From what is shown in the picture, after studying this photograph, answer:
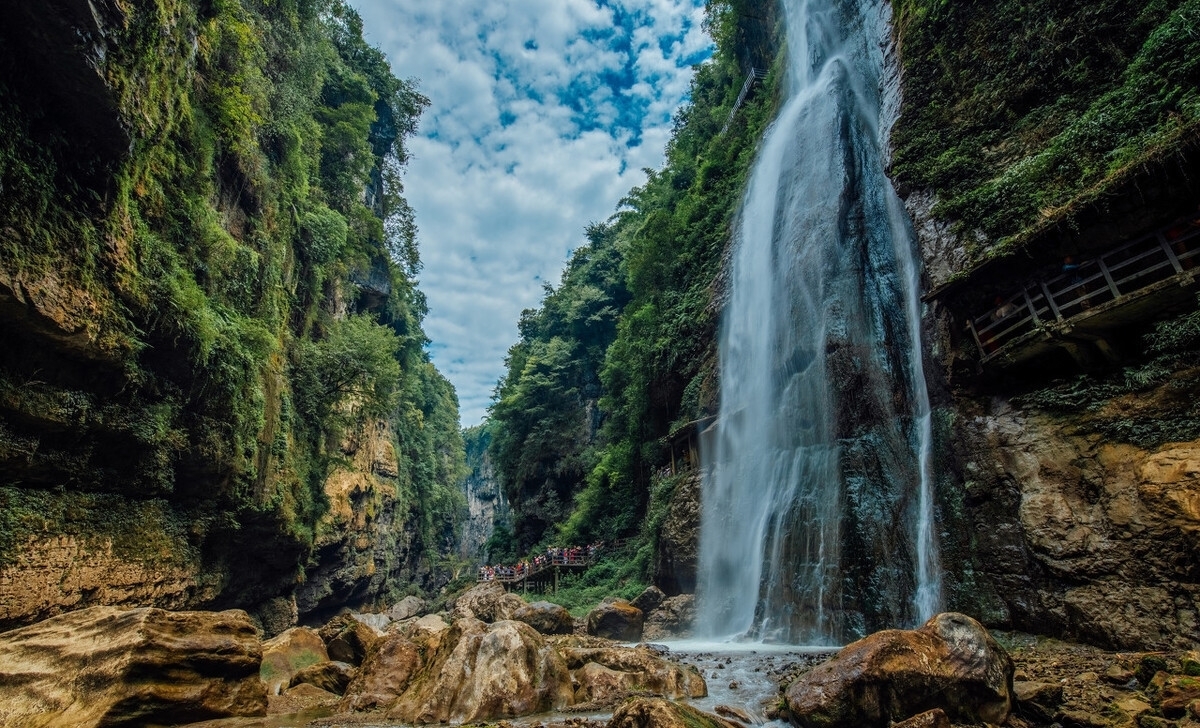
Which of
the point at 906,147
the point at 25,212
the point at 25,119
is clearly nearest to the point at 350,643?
the point at 25,212

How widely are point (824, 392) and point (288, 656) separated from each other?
1360cm

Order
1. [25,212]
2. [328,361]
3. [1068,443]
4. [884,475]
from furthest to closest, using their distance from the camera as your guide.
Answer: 1. [328,361]
2. [884,475]
3. [1068,443]
4. [25,212]

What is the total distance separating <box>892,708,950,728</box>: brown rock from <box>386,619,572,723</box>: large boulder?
3.95 metres

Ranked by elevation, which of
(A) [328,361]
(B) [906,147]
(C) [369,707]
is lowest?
(C) [369,707]

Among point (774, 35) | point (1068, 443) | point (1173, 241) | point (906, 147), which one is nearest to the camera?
point (1173, 241)

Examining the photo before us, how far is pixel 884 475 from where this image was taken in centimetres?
1312

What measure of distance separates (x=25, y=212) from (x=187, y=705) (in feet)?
23.0

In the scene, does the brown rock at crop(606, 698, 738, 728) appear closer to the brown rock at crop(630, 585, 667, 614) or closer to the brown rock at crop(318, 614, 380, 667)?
the brown rock at crop(318, 614, 380, 667)

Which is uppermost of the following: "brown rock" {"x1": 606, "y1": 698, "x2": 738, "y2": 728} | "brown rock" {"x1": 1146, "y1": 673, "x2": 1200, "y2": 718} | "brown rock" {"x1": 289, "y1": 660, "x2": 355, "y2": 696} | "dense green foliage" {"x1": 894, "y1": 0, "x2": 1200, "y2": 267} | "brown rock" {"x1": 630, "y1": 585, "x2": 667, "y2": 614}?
"dense green foliage" {"x1": 894, "y1": 0, "x2": 1200, "y2": 267}

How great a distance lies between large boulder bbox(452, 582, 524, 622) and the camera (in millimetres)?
16859

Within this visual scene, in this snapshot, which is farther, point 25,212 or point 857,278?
point 857,278

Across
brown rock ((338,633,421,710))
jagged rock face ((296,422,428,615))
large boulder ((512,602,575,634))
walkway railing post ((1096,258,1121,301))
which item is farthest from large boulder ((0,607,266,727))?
jagged rock face ((296,422,428,615))

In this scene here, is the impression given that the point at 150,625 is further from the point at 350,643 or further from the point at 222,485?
the point at 222,485

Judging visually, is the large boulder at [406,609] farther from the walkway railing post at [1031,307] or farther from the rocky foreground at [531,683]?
the walkway railing post at [1031,307]
